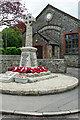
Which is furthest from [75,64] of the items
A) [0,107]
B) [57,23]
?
[0,107]

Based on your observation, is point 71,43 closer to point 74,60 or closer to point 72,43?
point 72,43

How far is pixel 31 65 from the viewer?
8.58 metres

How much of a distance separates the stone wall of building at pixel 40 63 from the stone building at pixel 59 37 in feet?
21.1

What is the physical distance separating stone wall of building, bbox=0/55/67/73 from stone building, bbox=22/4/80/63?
643cm

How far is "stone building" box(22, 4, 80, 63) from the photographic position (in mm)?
18656

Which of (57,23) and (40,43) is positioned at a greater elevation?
(57,23)

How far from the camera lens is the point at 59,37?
20.2 meters

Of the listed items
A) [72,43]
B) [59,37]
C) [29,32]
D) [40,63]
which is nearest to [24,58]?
[29,32]

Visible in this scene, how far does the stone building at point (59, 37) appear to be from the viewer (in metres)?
18.7

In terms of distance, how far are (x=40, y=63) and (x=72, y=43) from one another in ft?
27.8

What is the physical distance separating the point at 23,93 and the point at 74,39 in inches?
615

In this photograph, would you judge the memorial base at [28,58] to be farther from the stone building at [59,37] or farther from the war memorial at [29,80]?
the stone building at [59,37]

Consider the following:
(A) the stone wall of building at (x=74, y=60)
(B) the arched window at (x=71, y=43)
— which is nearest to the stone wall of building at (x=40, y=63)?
(A) the stone wall of building at (x=74, y=60)

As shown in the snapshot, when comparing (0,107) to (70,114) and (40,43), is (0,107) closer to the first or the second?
(70,114)
